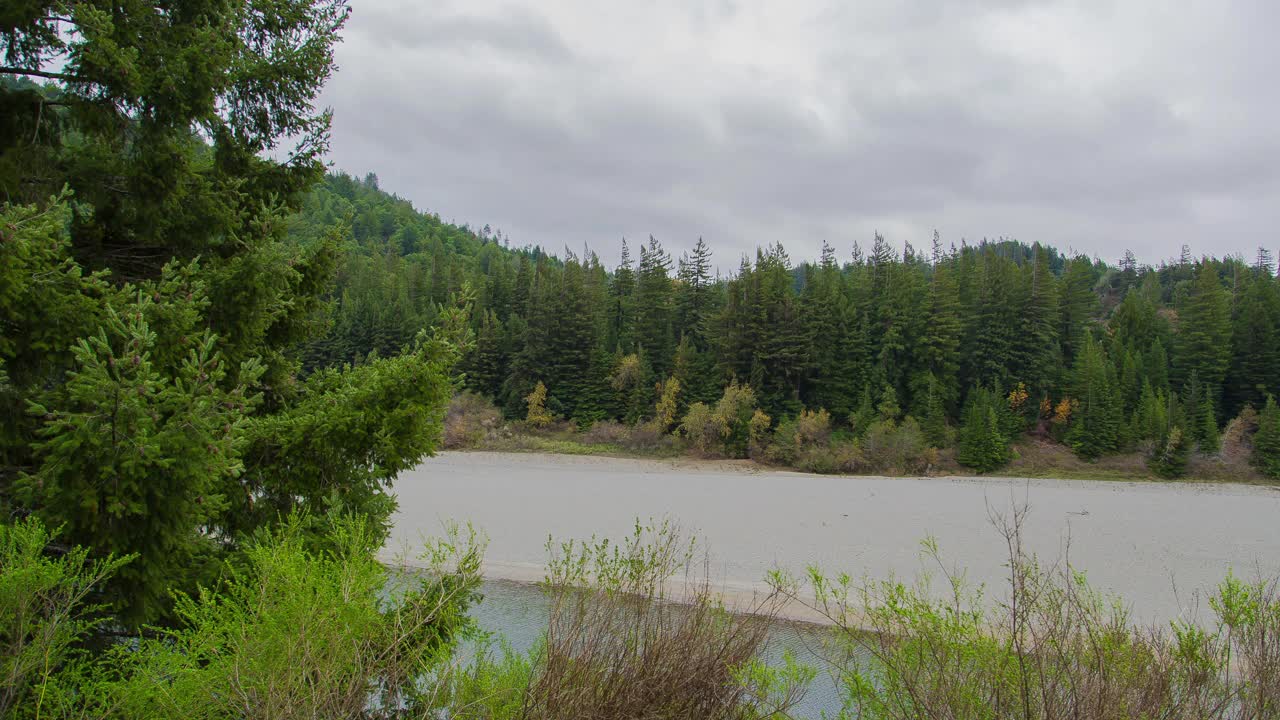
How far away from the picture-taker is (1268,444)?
38.6 metres

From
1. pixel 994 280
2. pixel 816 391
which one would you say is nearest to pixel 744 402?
pixel 816 391

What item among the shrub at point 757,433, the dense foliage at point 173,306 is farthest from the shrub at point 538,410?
the dense foliage at point 173,306

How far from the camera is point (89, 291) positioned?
365 cm

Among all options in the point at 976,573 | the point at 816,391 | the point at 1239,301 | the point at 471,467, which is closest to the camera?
the point at 976,573

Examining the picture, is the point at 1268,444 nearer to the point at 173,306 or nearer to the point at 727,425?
the point at 727,425

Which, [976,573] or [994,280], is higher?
[994,280]

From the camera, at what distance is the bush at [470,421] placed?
1756 inches

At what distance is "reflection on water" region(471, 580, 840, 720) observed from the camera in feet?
28.5

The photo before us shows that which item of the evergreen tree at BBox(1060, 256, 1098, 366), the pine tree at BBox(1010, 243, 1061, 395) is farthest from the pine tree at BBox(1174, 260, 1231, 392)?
the pine tree at BBox(1010, 243, 1061, 395)

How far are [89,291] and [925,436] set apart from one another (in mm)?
42774

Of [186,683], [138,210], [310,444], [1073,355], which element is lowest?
[186,683]

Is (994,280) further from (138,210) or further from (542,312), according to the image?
(138,210)

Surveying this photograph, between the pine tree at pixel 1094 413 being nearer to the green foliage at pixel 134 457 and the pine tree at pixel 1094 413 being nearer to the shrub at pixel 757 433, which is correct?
the shrub at pixel 757 433

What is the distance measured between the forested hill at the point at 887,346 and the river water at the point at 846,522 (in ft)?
29.4
